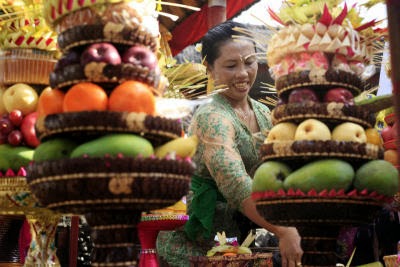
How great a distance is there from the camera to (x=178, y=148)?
128cm

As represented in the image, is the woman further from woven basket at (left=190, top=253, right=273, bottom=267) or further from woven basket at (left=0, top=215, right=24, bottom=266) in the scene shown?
woven basket at (left=0, top=215, right=24, bottom=266)

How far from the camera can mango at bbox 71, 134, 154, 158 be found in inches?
46.4

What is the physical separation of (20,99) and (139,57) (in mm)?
568

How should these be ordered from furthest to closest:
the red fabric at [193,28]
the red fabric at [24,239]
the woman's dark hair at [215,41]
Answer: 1. the red fabric at [193,28]
2. the woman's dark hair at [215,41]
3. the red fabric at [24,239]

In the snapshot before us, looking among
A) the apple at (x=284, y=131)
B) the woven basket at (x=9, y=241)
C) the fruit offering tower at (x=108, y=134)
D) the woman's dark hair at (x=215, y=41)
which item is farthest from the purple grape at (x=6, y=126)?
the woman's dark hair at (x=215, y=41)

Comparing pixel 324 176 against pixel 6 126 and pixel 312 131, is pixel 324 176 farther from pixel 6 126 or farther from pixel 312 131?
pixel 6 126

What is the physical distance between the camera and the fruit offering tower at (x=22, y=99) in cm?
170

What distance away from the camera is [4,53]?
5.97ft

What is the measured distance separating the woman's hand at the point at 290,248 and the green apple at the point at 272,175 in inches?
23.1

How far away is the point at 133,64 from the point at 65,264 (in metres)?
2.96

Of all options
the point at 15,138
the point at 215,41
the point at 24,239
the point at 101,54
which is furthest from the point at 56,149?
the point at 215,41

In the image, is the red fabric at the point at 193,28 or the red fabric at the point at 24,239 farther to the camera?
the red fabric at the point at 193,28

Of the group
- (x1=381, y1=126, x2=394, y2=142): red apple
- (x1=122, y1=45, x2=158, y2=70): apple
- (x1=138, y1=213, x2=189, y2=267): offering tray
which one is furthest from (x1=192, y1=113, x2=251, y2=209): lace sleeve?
Result: (x1=122, y1=45, x2=158, y2=70): apple

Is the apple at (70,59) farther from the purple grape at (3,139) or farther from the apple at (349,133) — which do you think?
the apple at (349,133)
